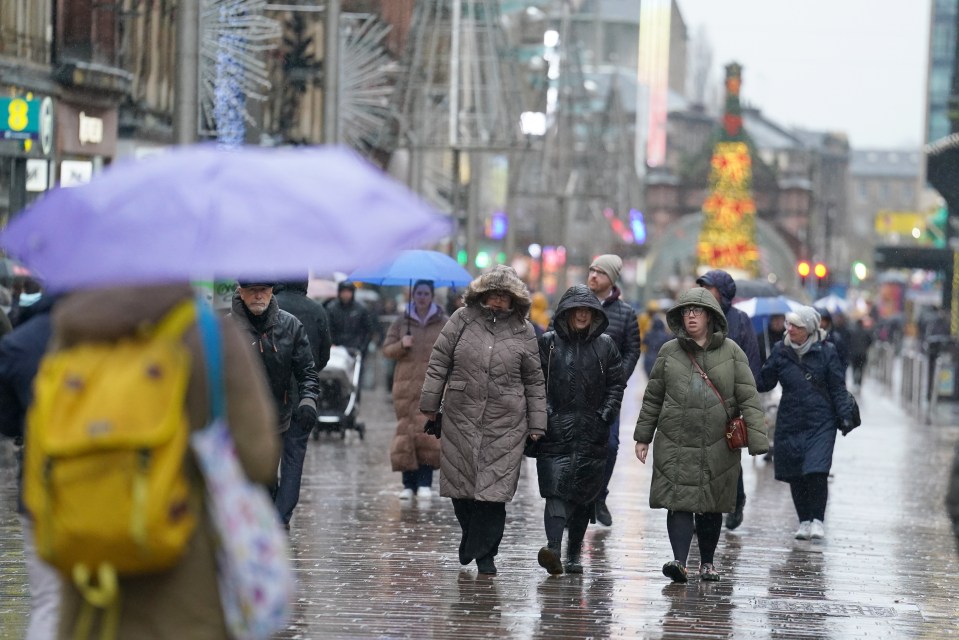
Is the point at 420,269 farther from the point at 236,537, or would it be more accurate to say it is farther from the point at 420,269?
the point at 236,537

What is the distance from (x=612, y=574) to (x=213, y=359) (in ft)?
21.1

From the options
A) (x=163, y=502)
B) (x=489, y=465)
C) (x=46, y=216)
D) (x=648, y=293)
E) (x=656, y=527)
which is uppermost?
(x=46, y=216)

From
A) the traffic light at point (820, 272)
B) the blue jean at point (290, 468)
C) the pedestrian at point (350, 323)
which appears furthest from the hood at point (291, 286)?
the traffic light at point (820, 272)

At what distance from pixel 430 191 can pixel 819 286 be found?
9453 millimetres

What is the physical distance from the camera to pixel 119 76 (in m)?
27.3

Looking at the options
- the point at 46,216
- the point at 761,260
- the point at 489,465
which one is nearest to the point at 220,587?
the point at 46,216

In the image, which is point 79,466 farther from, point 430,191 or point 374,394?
point 430,191

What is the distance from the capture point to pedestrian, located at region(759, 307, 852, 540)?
1339 cm

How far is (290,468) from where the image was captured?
1185 cm

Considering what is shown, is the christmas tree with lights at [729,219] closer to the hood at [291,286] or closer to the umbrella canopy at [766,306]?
the umbrella canopy at [766,306]

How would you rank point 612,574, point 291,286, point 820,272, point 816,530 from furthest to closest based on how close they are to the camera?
point 820,272
point 816,530
point 291,286
point 612,574

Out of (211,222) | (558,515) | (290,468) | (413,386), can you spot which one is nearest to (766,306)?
(413,386)

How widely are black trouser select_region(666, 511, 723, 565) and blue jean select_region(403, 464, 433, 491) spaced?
4108mm

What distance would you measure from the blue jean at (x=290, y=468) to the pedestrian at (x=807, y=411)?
341 centimetres
